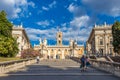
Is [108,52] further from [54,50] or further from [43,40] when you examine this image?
[54,50]

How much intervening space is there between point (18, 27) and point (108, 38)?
40.8 m

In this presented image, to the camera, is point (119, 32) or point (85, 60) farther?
point (119, 32)

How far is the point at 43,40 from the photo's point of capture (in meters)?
161

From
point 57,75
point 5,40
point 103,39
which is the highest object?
point 103,39

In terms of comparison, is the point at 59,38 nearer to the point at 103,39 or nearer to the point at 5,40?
the point at 103,39

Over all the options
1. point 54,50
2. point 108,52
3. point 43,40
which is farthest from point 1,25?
point 54,50

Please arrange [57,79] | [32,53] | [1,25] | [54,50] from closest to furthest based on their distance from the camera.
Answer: [57,79]
[1,25]
[32,53]
[54,50]

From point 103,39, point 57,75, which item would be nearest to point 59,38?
point 103,39

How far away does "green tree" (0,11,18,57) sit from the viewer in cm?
5688

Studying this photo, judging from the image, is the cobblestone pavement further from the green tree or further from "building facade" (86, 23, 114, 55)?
"building facade" (86, 23, 114, 55)

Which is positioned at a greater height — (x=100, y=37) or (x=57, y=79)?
(x=100, y=37)

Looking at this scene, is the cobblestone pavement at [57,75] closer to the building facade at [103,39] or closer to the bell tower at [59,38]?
the building facade at [103,39]

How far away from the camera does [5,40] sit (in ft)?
191

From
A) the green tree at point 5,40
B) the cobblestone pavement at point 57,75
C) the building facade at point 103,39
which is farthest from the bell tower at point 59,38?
the cobblestone pavement at point 57,75
